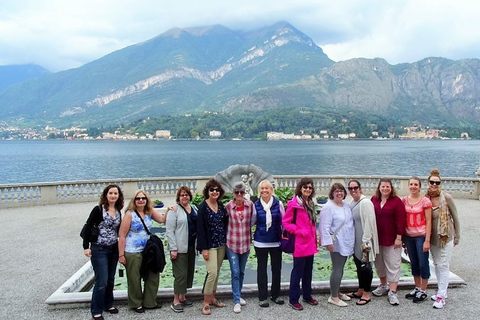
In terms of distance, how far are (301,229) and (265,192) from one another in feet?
2.34

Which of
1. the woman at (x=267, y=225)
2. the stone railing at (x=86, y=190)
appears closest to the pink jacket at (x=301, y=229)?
the woman at (x=267, y=225)

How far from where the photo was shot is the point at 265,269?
591cm

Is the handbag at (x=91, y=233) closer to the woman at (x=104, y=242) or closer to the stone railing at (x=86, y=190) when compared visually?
the woman at (x=104, y=242)

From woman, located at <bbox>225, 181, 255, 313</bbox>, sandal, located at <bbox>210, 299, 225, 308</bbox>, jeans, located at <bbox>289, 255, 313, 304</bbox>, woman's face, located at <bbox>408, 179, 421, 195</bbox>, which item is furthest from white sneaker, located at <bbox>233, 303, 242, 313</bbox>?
woman's face, located at <bbox>408, 179, 421, 195</bbox>

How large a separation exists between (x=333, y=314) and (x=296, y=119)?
19119cm

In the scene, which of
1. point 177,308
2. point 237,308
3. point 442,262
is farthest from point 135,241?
point 442,262

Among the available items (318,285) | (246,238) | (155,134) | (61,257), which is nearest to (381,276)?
(318,285)

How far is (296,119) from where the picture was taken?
194000 millimetres

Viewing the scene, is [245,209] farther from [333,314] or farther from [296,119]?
[296,119]

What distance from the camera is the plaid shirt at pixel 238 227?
5652mm

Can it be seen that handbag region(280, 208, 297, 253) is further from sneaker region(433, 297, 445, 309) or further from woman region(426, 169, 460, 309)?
sneaker region(433, 297, 445, 309)

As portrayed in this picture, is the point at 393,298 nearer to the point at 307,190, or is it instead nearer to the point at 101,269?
the point at 307,190

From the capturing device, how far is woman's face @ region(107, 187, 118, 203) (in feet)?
17.9

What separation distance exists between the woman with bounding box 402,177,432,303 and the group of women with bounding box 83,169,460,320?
13 millimetres
